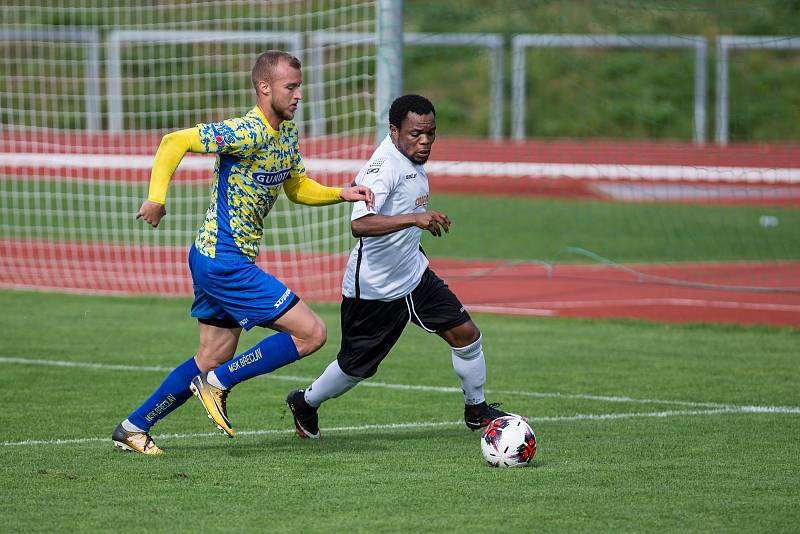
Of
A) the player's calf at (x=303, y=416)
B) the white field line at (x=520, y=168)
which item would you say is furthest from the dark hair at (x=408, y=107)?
the white field line at (x=520, y=168)

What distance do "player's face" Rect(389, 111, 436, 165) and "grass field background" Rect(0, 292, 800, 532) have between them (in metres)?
1.65

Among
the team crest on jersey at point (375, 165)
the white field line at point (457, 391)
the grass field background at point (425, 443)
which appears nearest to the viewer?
the grass field background at point (425, 443)

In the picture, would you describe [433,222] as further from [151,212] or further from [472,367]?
[151,212]

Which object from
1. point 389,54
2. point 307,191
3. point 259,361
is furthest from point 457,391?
point 389,54

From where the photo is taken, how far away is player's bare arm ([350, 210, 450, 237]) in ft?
21.9

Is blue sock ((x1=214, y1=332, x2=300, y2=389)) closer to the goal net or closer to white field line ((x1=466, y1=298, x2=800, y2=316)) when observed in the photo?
white field line ((x1=466, y1=298, x2=800, y2=316))

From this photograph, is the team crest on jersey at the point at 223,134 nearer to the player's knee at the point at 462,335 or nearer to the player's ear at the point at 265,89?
the player's ear at the point at 265,89

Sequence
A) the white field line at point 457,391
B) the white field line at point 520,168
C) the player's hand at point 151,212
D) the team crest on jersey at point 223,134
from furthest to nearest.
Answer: the white field line at point 520,168 → the white field line at point 457,391 → the team crest on jersey at point 223,134 → the player's hand at point 151,212

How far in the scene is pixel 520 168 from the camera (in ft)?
93.0

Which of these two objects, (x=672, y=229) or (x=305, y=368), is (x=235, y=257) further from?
(x=672, y=229)

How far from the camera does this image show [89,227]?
20906 millimetres

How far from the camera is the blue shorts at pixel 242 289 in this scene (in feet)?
22.5

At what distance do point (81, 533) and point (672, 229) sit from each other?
1703cm

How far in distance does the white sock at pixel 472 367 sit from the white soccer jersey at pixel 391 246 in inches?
20.0
